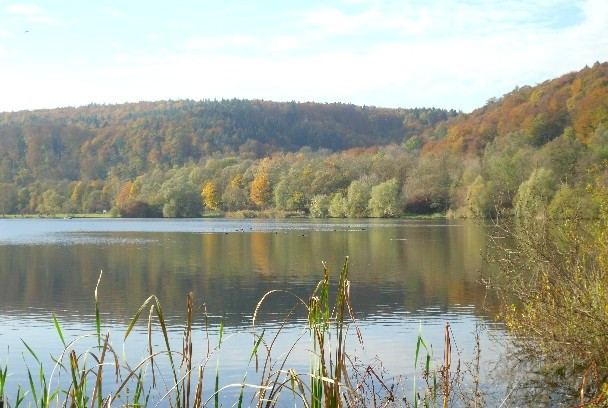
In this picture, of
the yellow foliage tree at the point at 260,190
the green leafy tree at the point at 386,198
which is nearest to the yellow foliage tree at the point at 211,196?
the yellow foliage tree at the point at 260,190

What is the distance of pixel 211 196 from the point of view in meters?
109

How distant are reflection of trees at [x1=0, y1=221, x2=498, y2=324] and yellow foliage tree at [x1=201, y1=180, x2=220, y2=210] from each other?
6277cm

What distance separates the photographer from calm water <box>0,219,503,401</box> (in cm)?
→ 1430

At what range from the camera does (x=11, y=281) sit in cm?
2639

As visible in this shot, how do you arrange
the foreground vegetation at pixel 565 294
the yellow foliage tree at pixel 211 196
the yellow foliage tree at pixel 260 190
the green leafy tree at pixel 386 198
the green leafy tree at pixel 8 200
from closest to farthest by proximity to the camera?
the foreground vegetation at pixel 565 294
the green leafy tree at pixel 386 198
the yellow foliage tree at pixel 260 190
the yellow foliage tree at pixel 211 196
the green leafy tree at pixel 8 200

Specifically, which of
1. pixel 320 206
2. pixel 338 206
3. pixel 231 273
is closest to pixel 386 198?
pixel 338 206

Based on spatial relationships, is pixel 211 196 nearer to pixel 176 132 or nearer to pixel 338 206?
pixel 338 206

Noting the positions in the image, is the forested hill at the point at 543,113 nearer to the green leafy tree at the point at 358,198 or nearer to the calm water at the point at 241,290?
the green leafy tree at the point at 358,198

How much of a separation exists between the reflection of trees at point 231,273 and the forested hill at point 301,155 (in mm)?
5359

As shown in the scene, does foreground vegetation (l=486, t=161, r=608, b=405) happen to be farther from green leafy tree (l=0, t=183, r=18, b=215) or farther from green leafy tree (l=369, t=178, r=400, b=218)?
green leafy tree (l=0, t=183, r=18, b=215)

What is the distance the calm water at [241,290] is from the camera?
46.9 ft

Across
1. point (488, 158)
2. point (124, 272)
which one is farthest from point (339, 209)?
point (124, 272)

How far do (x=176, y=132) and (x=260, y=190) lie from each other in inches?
1966

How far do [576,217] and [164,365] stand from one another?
6470 millimetres
